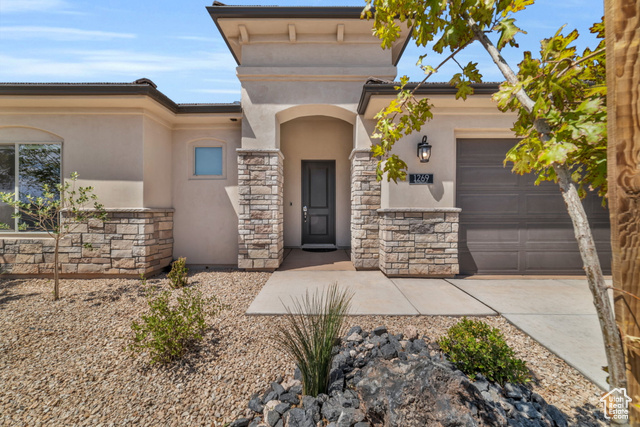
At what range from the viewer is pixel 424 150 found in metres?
4.77

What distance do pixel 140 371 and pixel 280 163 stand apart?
4.27 metres

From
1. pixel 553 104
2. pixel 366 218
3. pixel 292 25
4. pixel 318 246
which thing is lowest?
pixel 318 246

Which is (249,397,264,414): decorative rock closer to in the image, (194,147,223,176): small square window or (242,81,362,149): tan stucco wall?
(242,81,362,149): tan stucco wall

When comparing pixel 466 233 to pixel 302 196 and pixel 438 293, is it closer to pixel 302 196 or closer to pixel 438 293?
pixel 438 293

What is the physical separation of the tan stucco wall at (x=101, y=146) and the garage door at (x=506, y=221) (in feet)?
20.8

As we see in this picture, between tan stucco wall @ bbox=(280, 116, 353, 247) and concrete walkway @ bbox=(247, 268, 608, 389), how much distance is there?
8.27ft

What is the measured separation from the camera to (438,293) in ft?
13.4

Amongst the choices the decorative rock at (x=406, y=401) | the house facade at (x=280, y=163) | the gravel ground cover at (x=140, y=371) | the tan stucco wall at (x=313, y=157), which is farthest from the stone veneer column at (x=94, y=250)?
the decorative rock at (x=406, y=401)

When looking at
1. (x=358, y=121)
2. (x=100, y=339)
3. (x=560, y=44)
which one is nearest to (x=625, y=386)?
(x=560, y=44)

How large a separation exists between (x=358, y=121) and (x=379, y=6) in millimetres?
3742

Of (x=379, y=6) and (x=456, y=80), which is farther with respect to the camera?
(x=456, y=80)

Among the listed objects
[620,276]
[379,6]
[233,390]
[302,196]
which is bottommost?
[233,390]

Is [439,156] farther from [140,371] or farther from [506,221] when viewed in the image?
[140,371]

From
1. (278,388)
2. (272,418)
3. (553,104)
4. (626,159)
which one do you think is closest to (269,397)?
(278,388)
